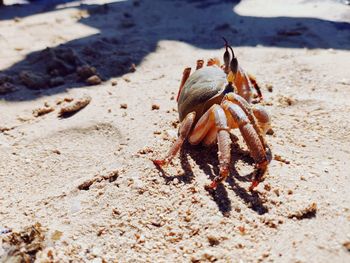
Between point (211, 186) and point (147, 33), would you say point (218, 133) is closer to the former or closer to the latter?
point (211, 186)

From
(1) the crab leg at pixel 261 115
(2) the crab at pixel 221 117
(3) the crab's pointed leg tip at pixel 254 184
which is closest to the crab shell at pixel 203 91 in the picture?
(2) the crab at pixel 221 117

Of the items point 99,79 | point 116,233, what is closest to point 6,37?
point 99,79

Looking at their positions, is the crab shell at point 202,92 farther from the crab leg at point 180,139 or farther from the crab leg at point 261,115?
the crab leg at point 261,115

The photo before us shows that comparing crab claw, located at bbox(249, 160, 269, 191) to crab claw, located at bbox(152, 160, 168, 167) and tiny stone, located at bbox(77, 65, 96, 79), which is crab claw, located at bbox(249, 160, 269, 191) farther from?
tiny stone, located at bbox(77, 65, 96, 79)

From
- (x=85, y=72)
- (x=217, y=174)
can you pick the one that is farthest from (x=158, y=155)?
(x=85, y=72)

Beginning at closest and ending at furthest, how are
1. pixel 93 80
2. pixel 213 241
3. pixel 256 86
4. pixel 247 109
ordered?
1. pixel 213 241
2. pixel 247 109
3. pixel 256 86
4. pixel 93 80
